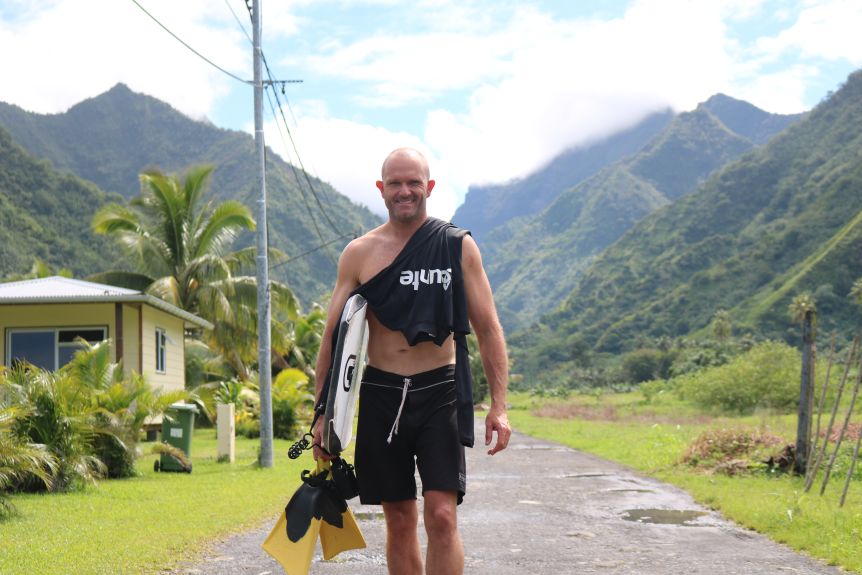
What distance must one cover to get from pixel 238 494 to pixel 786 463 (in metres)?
7.16

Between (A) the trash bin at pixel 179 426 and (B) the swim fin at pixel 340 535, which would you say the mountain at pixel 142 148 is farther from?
(B) the swim fin at pixel 340 535

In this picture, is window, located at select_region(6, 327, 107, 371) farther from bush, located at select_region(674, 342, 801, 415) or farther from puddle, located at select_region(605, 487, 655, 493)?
bush, located at select_region(674, 342, 801, 415)

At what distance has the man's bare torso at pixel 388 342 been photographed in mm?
4066

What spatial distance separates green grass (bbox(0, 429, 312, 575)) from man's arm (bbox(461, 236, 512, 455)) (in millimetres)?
3262

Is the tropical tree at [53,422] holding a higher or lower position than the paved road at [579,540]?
higher

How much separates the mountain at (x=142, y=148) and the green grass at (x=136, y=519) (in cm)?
7655

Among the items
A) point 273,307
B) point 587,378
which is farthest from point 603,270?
point 273,307

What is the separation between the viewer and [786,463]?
12.6m

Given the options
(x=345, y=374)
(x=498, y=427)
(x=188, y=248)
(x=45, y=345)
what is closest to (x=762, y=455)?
(x=498, y=427)

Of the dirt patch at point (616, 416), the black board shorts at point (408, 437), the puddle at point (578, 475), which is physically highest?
the black board shorts at point (408, 437)

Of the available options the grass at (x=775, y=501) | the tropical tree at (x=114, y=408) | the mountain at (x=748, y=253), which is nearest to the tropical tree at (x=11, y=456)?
the tropical tree at (x=114, y=408)

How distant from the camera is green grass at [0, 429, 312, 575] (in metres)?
6.57

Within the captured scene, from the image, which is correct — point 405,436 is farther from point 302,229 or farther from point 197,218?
point 302,229

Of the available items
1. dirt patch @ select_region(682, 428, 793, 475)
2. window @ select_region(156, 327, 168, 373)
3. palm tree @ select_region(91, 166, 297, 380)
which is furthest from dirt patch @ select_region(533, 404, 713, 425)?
dirt patch @ select_region(682, 428, 793, 475)
